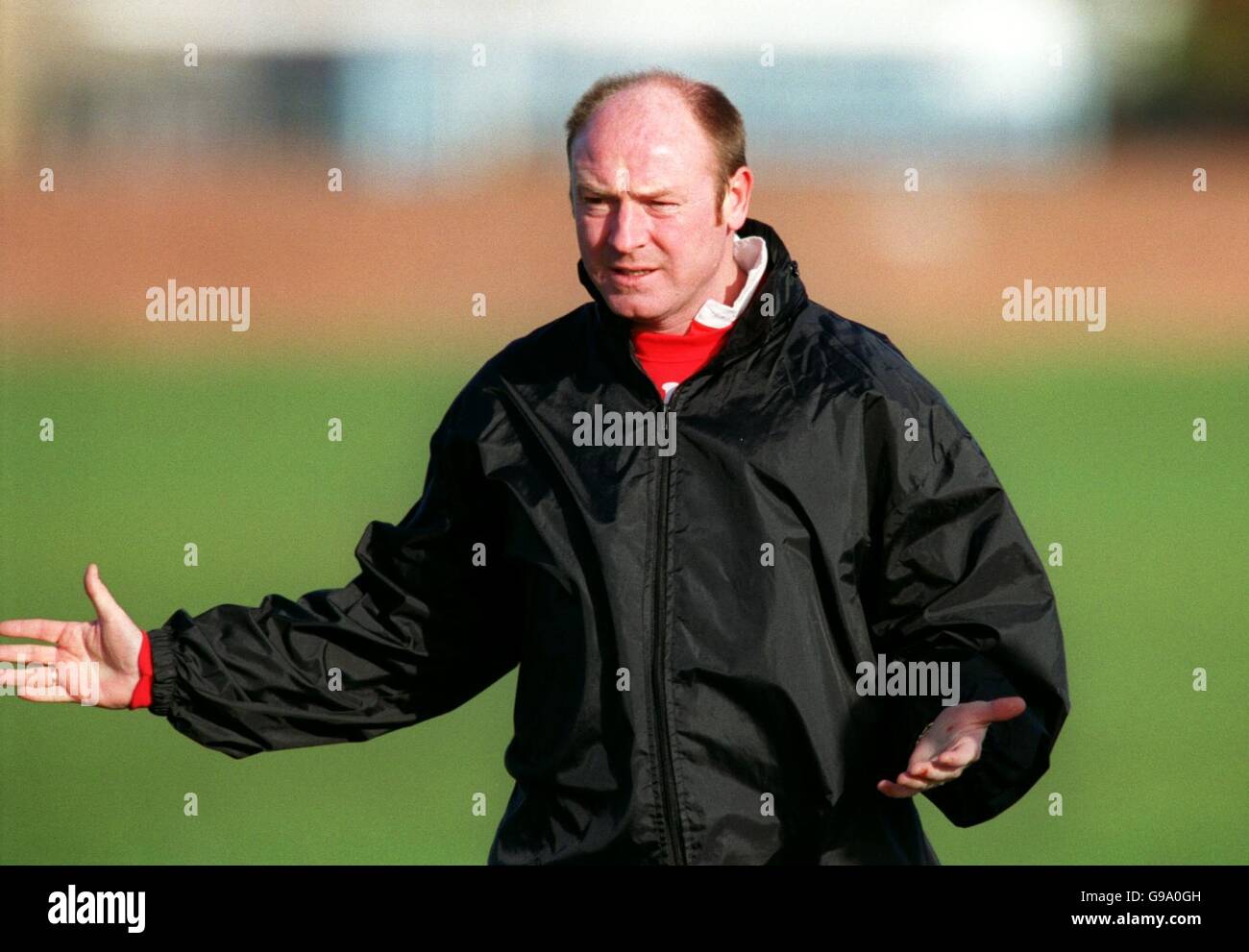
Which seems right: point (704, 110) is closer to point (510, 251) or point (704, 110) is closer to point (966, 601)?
point (966, 601)

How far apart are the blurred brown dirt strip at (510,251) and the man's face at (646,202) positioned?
1688 cm

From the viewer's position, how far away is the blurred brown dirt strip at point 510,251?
20.9 m

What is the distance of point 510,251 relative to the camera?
2248 cm

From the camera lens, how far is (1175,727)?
27.2 feet

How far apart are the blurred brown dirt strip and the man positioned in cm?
1686

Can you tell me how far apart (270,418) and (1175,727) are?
963cm

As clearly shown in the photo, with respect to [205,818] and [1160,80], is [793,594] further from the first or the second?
[1160,80]

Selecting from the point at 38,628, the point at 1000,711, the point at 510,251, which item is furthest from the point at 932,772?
the point at 510,251

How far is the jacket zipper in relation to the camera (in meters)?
2.84

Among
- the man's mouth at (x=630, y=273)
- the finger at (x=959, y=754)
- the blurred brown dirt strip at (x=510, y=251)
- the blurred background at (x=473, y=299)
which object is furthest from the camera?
the blurred brown dirt strip at (x=510, y=251)

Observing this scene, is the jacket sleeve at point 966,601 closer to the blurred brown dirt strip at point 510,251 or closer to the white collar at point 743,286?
the white collar at point 743,286

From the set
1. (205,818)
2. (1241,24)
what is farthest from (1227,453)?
(1241,24)

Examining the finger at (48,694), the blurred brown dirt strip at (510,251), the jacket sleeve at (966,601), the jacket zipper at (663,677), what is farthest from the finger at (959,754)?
the blurred brown dirt strip at (510,251)

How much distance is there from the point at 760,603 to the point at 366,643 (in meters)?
0.76
